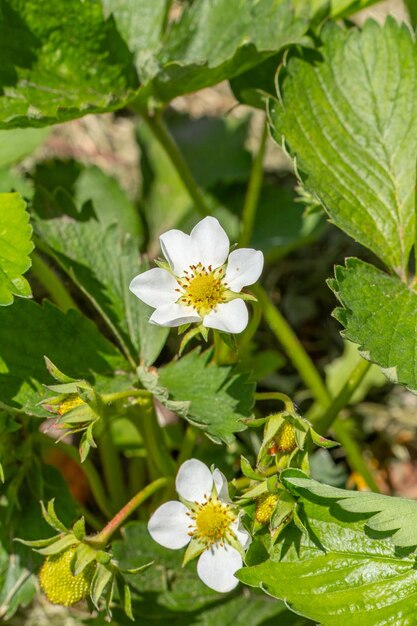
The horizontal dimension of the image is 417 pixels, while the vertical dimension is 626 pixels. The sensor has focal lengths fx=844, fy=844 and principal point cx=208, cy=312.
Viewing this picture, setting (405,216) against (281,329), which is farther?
(281,329)

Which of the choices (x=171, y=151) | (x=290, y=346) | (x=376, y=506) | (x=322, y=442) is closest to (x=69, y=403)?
(x=322, y=442)

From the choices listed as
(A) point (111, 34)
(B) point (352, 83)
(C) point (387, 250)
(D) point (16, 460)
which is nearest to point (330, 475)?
(C) point (387, 250)

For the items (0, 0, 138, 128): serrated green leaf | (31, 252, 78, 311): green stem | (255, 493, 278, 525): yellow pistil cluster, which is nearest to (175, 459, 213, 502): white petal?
(255, 493, 278, 525): yellow pistil cluster

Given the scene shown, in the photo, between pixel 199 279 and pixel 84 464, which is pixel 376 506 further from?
pixel 84 464

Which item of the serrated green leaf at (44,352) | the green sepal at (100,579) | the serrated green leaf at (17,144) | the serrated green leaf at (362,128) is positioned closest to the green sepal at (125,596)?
the green sepal at (100,579)

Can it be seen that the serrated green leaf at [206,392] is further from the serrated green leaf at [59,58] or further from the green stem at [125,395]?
the serrated green leaf at [59,58]

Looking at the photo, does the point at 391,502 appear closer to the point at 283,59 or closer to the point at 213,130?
the point at 283,59
